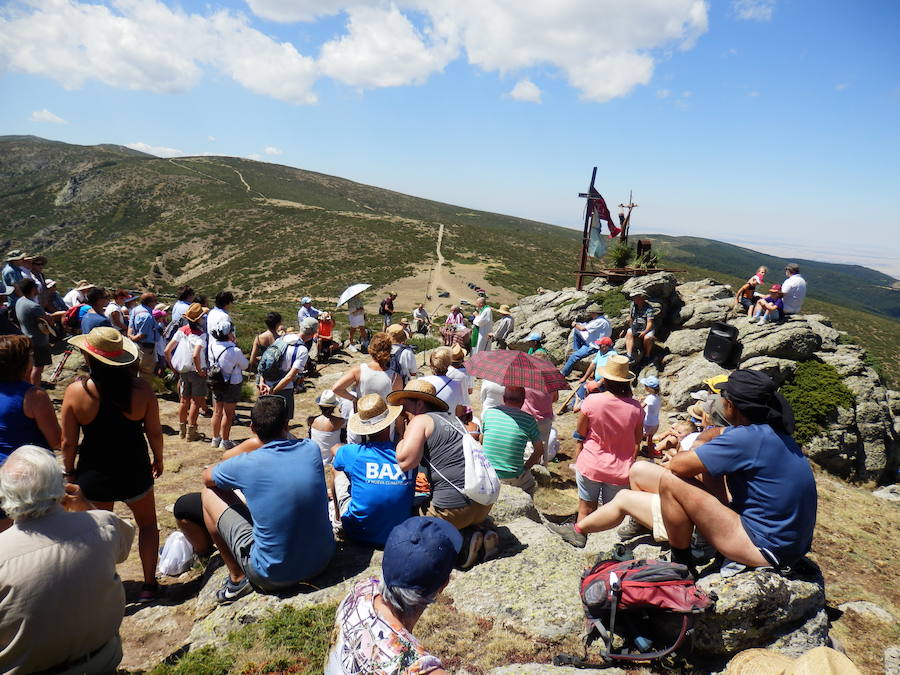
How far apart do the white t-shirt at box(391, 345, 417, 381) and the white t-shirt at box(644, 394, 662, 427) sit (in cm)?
407

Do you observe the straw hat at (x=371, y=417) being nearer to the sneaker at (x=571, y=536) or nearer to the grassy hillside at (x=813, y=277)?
the sneaker at (x=571, y=536)

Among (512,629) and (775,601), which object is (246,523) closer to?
(512,629)

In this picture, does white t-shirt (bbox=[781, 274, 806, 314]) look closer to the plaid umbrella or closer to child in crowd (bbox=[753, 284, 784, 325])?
child in crowd (bbox=[753, 284, 784, 325])

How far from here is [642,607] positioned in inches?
126

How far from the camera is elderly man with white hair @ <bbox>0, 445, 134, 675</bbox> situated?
233 centimetres

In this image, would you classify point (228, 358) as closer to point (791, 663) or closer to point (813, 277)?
point (791, 663)

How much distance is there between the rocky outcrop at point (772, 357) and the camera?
29.7 feet

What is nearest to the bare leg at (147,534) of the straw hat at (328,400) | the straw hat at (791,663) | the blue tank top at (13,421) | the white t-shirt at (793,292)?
the blue tank top at (13,421)

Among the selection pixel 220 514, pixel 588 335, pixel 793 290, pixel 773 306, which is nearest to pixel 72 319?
pixel 220 514

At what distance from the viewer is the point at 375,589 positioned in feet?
7.13

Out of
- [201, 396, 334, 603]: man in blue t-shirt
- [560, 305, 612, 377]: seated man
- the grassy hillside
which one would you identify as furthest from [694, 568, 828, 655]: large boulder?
the grassy hillside

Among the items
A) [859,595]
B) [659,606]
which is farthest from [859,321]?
[659,606]

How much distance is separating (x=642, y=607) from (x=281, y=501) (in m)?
2.63

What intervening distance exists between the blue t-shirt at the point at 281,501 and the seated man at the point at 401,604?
5.09 feet
